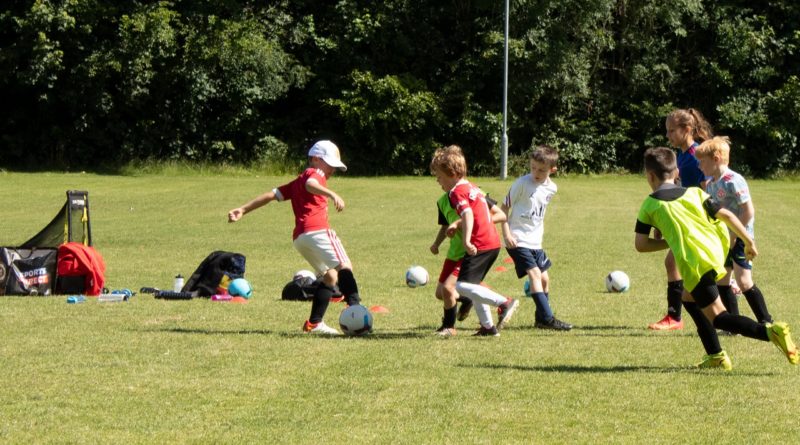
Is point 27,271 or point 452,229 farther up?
point 452,229

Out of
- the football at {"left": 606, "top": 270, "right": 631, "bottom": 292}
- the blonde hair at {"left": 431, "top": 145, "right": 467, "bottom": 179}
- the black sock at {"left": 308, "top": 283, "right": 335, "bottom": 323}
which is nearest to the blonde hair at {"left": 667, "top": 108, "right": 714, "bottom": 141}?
the blonde hair at {"left": 431, "top": 145, "right": 467, "bottom": 179}

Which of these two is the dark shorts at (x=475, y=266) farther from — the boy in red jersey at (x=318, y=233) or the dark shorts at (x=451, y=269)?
the boy in red jersey at (x=318, y=233)

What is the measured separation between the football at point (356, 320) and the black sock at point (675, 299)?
8.56 feet

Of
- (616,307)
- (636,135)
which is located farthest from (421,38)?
(616,307)

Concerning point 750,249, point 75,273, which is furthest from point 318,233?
point 75,273

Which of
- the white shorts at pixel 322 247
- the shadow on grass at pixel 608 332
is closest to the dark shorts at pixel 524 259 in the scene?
the shadow on grass at pixel 608 332

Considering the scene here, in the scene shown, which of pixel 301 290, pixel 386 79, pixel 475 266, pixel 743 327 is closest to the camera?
pixel 743 327

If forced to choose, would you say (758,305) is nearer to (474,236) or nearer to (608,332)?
(608,332)

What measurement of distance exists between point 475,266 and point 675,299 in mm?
1928

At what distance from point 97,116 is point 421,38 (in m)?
12.4

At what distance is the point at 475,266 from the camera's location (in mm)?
8875

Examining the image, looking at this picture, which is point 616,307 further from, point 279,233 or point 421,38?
point 421,38

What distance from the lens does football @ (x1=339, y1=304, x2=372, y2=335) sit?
29.6 ft

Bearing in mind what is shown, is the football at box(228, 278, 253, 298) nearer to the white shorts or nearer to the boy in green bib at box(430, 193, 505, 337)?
the white shorts
